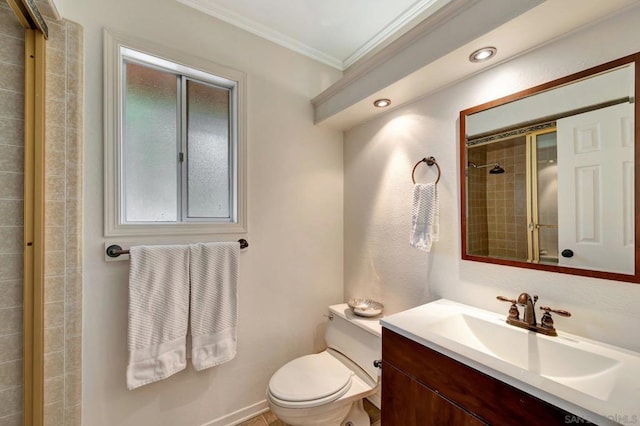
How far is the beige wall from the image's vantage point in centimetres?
102

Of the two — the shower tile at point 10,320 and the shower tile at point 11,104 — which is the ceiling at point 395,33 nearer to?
the shower tile at point 11,104

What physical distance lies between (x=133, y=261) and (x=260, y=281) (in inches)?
27.6

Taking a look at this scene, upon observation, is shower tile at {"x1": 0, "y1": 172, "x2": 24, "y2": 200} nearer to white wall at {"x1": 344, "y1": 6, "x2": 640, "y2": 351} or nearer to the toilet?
the toilet

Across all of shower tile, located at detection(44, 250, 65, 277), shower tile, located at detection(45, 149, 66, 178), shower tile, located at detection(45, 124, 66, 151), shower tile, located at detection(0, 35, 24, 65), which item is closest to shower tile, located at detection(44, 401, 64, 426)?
shower tile, located at detection(44, 250, 65, 277)

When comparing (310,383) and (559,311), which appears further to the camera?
(310,383)

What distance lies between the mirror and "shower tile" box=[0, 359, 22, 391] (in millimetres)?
2018

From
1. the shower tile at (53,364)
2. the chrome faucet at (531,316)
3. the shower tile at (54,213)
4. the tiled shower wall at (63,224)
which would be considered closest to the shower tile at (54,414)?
the tiled shower wall at (63,224)

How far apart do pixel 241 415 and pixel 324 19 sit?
2520 millimetres

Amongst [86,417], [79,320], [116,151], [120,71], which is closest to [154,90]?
[120,71]

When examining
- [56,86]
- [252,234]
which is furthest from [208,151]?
[56,86]

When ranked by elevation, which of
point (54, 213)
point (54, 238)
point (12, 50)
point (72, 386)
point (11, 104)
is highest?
point (12, 50)

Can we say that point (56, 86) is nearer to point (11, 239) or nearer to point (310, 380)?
point (11, 239)

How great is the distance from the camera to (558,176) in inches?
41.3

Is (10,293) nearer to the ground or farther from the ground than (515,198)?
nearer to the ground
